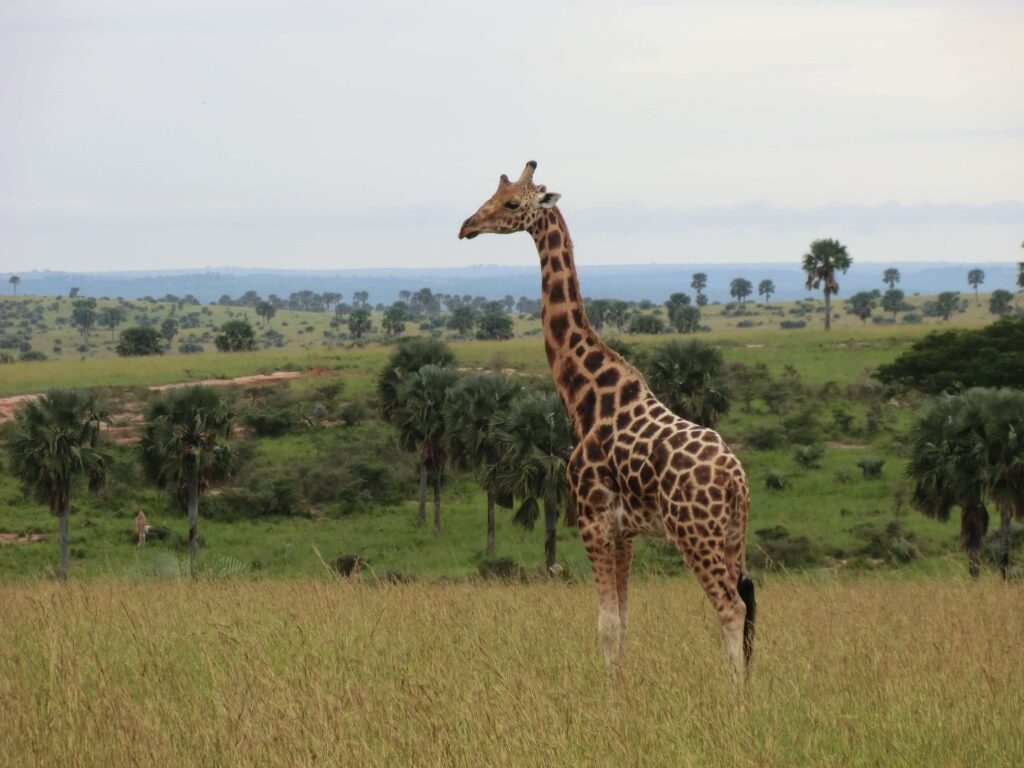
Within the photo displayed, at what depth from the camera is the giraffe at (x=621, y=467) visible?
8.89 meters

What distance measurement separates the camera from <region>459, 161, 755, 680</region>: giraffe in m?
8.89

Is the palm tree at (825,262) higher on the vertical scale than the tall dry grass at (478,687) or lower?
higher

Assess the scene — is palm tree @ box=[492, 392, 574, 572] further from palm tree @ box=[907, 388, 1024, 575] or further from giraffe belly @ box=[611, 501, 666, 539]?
giraffe belly @ box=[611, 501, 666, 539]

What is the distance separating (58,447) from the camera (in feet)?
137

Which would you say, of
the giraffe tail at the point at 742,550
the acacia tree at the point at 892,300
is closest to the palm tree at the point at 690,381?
the giraffe tail at the point at 742,550

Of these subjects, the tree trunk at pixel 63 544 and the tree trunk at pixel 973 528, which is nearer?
the tree trunk at pixel 973 528

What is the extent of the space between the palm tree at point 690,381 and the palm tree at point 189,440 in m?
17.5

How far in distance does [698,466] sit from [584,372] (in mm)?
1669

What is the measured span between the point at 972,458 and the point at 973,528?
10.3ft

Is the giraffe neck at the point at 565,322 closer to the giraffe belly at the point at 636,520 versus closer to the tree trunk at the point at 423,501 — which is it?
the giraffe belly at the point at 636,520

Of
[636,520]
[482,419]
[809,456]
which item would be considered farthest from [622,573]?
[809,456]

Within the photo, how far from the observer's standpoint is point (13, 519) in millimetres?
52125

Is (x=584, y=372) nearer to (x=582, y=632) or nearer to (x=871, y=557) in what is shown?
(x=582, y=632)

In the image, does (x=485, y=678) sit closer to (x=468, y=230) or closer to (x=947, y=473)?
(x=468, y=230)
